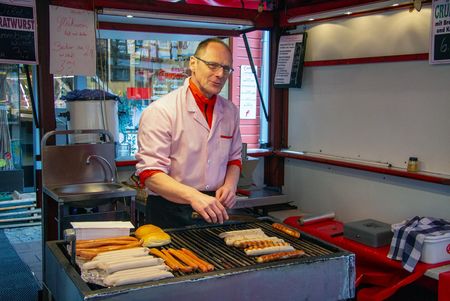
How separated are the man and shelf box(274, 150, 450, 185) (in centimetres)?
163

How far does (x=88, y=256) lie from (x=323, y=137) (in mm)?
3296

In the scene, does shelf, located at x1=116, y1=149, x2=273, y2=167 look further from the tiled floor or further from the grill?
the grill

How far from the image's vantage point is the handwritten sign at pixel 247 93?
6.27 metres

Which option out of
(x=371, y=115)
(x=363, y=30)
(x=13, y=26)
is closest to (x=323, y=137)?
(x=371, y=115)

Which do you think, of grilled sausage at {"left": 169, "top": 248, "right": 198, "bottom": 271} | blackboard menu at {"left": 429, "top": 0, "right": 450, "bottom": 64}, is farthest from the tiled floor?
blackboard menu at {"left": 429, "top": 0, "right": 450, "bottom": 64}

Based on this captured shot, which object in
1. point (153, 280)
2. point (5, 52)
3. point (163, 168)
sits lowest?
point (153, 280)

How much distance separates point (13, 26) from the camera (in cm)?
388

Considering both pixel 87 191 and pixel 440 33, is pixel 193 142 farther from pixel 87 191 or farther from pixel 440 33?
pixel 440 33

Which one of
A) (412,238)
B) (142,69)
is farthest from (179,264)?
(142,69)

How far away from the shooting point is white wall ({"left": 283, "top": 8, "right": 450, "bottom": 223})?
378 centimetres

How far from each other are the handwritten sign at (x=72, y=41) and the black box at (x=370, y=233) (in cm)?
238

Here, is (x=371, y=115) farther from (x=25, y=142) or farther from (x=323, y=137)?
(x=25, y=142)

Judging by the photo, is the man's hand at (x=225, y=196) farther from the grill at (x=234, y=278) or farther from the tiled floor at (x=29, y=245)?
the tiled floor at (x=29, y=245)

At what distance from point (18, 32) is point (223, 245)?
2.68 metres
